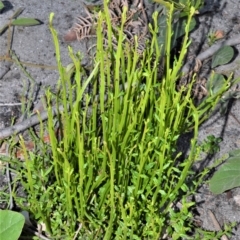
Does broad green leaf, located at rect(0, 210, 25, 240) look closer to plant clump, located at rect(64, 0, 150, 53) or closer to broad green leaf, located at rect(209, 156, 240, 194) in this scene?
broad green leaf, located at rect(209, 156, 240, 194)

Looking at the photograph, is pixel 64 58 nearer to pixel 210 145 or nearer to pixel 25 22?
pixel 25 22

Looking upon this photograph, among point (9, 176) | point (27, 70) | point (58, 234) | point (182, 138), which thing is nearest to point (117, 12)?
point (27, 70)

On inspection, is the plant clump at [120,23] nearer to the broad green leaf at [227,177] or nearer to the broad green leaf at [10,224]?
the broad green leaf at [227,177]

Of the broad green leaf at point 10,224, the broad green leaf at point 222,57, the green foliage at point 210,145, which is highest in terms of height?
the broad green leaf at point 222,57

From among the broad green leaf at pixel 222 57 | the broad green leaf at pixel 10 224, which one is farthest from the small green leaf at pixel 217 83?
the broad green leaf at pixel 10 224

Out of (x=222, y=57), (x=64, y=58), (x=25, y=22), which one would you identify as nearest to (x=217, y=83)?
(x=222, y=57)

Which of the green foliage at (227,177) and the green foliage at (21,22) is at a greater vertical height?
the green foliage at (21,22)
